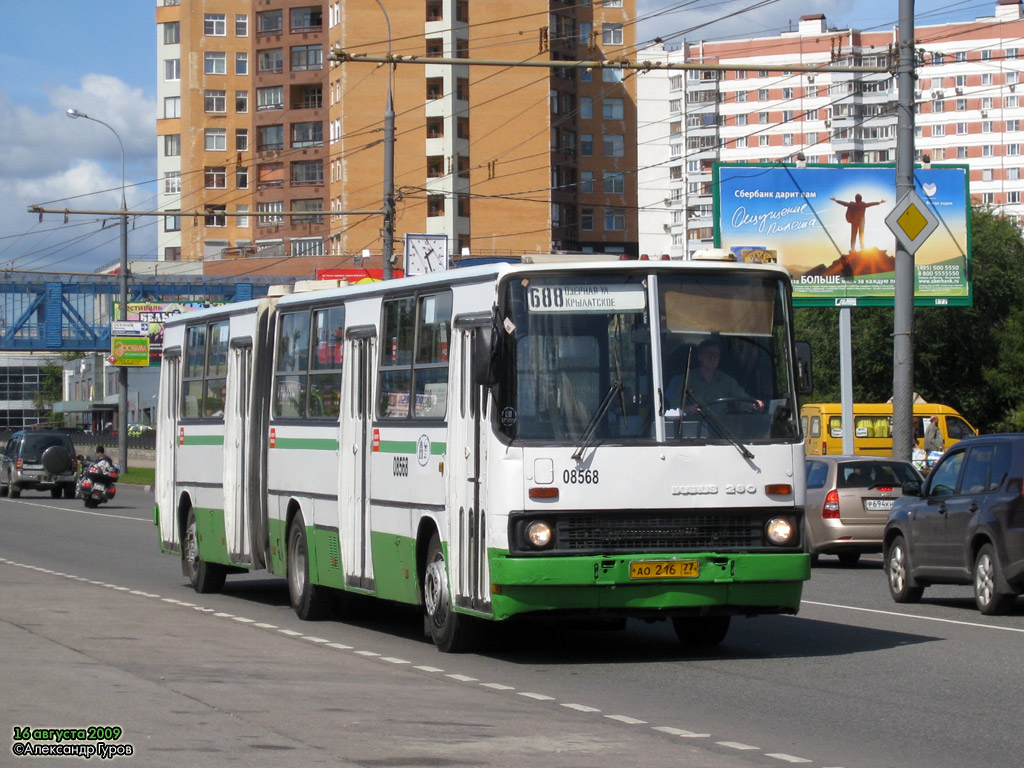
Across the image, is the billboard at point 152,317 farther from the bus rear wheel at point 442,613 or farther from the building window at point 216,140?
the bus rear wheel at point 442,613

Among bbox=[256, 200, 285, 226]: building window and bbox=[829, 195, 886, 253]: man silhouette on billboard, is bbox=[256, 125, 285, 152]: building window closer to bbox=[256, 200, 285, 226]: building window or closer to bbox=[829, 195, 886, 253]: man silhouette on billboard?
bbox=[256, 200, 285, 226]: building window

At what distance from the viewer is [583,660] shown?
42.3ft

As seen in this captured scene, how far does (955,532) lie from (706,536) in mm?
5366

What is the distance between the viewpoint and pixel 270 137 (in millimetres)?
112438

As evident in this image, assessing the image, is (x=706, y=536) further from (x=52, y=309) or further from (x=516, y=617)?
(x=52, y=309)

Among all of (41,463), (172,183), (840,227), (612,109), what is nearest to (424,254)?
(840,227)

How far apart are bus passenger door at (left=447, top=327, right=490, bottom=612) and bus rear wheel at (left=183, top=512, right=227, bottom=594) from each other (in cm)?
720

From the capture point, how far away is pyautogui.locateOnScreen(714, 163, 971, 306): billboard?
38.2 meters

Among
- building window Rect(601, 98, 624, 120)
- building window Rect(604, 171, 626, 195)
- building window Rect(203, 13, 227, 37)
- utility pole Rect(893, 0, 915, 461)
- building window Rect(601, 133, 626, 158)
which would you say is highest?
building window Rect(203, 13, 227, 37)

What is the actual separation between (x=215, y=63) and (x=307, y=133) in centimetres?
1112

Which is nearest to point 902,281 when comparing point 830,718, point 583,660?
point 583,660

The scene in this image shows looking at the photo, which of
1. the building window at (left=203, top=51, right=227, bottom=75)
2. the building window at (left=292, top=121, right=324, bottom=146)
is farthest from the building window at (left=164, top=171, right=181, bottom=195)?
the building window at (left=292, top=121, right=324, bottom=146)

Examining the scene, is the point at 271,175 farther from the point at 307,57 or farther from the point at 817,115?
the point at 817,115

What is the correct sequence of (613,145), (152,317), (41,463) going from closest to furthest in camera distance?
(41,463) < (152,317) < (613,145)
